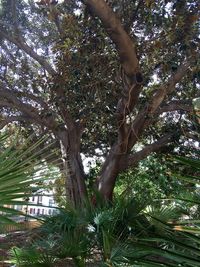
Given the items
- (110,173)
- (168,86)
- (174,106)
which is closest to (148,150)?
(110,173)

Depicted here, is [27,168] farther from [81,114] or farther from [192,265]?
[81,114]

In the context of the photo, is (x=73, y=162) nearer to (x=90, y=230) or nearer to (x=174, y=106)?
(x=174, y=106)

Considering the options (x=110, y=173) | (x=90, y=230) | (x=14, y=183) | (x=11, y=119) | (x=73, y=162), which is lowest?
(x=14, y=183)

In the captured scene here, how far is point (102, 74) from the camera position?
26.6 feet

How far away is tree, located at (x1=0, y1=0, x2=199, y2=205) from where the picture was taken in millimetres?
7371

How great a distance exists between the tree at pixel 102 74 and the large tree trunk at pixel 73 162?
3cm


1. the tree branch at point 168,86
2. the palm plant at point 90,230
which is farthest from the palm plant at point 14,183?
the tree branch at point 168,86

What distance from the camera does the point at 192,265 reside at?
4.50 ft

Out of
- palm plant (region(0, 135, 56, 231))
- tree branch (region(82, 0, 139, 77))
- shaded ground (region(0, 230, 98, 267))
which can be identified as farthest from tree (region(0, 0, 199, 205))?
palm plant (region(0, 135, 56, 231))

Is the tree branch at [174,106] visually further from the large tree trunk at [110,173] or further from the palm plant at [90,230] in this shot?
the palm plant at [90,230]

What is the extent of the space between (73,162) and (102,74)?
3595 mm

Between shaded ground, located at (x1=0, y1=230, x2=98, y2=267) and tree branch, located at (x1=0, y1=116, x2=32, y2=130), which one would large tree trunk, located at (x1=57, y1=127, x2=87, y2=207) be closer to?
tree branch, located at (x1=0, y1=116, x2=32, y2=130)

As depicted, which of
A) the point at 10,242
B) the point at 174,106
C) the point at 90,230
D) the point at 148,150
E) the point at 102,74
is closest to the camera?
the point at 90,230

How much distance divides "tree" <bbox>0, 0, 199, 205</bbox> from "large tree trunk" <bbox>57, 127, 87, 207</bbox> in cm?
3
